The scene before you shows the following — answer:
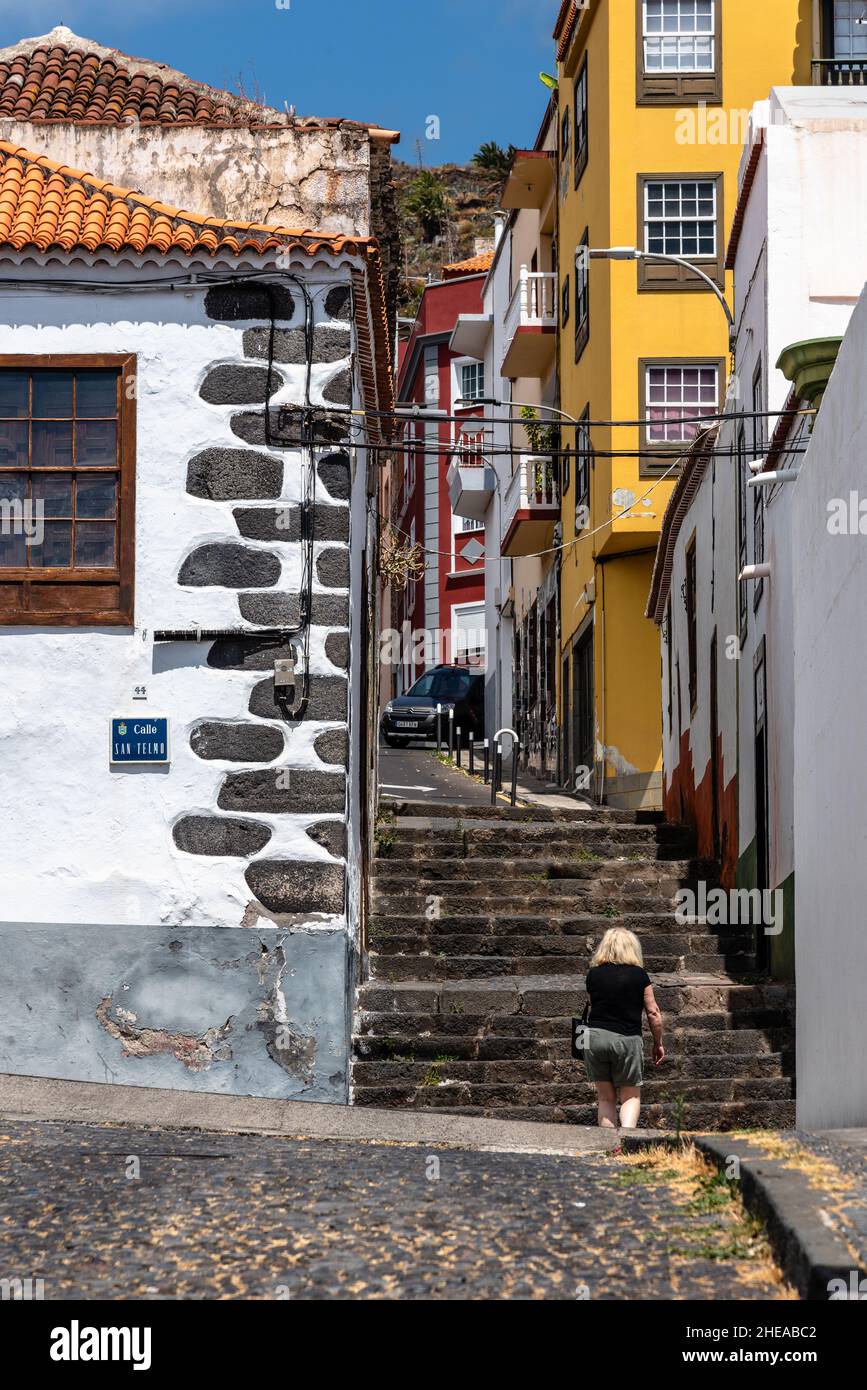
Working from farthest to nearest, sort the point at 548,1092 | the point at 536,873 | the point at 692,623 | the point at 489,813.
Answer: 1. the point at 692,623
2. the point at 489,813
3. the point at 536,873
4. the point at 548,1092

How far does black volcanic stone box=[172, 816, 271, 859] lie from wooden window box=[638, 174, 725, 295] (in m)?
15.1

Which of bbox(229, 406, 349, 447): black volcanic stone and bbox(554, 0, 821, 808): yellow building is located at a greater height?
bbox(554, 0, 821, 808): yellow building

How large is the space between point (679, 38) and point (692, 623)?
949 centimetres

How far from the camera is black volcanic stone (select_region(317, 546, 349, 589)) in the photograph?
39.8ft

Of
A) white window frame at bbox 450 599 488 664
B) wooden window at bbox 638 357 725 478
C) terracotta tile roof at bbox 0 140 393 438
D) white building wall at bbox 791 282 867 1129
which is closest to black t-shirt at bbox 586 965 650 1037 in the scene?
white building wall at bbox 791 282 867 1129

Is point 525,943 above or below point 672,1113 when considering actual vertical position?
above

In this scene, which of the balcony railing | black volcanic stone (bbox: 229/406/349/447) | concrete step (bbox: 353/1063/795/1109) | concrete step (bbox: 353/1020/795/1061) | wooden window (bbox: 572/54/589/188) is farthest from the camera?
wooden window (bbox: 572/54/589/188)

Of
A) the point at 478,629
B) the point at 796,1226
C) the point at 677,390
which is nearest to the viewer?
the point at 796,1226

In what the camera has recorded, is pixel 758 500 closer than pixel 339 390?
No

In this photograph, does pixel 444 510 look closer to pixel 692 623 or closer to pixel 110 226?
pixel 692 623

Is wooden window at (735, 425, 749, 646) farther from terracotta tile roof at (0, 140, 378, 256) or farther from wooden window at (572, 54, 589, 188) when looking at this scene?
wooden window at (572, 54, 589, 188)

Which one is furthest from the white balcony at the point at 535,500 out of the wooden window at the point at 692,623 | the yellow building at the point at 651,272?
the wooden window at the point at 692,623

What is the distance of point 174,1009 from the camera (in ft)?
38.3

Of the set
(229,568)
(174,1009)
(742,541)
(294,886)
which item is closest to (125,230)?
(229,568)
